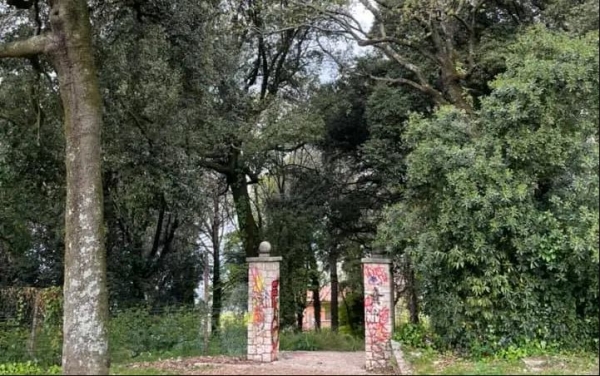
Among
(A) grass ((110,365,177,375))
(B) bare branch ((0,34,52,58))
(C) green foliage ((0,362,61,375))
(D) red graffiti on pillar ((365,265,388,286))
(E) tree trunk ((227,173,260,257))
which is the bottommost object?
(C) green foliage ((0,362,61,375))

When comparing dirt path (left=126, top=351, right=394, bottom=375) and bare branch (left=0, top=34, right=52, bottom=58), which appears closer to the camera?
dirt path (left=126, top=351, right=394, bottom=375)

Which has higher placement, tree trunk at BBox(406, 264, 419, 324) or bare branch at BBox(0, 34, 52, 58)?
bare branch at BBox(0, 34, 52, 58)

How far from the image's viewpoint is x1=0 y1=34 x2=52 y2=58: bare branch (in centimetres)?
729

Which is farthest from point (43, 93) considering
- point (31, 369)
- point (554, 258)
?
point (554, 258)

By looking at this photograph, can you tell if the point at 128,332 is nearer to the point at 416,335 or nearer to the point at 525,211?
the point at 416,335

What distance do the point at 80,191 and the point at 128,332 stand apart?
12.6ft

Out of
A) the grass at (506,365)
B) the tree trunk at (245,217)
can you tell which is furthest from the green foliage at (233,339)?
the tree trunk at (245,217)

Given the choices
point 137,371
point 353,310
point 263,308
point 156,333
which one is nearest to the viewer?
point 137,371

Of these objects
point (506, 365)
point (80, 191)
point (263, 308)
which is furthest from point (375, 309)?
point (80, 191)

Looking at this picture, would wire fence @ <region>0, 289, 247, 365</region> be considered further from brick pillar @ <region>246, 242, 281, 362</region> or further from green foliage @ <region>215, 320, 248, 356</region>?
brick pillar @ <region>246, 242, 281, 362</region>

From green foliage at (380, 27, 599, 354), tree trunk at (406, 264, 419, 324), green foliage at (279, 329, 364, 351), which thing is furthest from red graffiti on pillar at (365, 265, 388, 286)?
green foliage at (279, 329, 364, 351)

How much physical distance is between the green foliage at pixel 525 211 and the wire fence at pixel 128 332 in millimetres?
3913

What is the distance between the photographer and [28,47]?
24.4ft

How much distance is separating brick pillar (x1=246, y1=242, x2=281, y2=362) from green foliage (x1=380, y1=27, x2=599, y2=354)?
237cm
